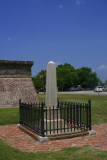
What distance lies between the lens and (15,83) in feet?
55.0

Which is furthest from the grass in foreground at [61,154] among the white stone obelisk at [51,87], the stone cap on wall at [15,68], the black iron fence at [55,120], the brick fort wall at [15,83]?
the stone cap on wall at [15,68]

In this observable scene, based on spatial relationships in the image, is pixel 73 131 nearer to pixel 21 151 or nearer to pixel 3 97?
pixel 21 151

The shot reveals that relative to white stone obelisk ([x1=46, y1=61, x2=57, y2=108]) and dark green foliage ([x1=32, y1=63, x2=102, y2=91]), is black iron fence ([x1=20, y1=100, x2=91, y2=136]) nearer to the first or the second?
white stone obelisk ([x1=46, y1=61, x2=57, y2=108])

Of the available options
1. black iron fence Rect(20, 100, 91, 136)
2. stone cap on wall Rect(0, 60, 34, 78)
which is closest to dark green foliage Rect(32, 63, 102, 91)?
stone cap on wall Rect(0, 60, 34, 78)

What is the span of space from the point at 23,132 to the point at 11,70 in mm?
9049

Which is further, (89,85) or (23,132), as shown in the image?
(89,85)

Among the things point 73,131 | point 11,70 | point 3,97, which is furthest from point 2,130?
point 11,70

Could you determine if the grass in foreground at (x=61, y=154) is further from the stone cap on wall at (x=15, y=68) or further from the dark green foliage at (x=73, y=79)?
the dark green foliage at (x=73, y=79)

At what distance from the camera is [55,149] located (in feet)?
19.5

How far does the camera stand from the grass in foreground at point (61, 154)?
5.16 m

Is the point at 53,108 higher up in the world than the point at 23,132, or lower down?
higher up

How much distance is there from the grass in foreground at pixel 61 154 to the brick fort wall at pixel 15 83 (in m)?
10.2

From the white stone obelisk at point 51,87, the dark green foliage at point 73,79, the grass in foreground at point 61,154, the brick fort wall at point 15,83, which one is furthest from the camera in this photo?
the dark green foliage at point 73,79

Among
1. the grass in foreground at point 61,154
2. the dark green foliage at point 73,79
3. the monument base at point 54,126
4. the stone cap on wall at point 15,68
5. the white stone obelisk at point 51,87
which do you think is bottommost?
the grass in foreground at point 61,154
